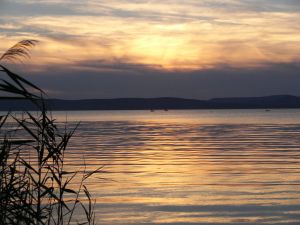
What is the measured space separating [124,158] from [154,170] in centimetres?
584

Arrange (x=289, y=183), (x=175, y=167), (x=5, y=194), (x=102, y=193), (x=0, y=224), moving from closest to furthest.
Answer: (x=0, y=224), (x=5, y=194), (x=102, y=193), (x=289, y=183), (x=175, y=167)

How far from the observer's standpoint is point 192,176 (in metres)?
23.8

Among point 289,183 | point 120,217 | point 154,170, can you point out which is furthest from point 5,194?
point 154,170

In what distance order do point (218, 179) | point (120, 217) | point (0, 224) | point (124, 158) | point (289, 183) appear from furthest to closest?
point (124, 158)
point (218, 179)
point (289, 183)
point (120, 217)
point (0, 224)

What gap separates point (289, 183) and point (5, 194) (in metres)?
14.6

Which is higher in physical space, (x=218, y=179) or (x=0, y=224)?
(x=0, y=224)

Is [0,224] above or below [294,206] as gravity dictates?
above

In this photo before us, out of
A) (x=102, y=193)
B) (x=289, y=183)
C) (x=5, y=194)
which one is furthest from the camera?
(x=289, y=183)

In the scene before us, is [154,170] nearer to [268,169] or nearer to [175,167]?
[175,167]

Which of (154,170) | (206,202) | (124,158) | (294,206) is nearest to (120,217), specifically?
(206,202)

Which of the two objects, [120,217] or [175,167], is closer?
[120,217]

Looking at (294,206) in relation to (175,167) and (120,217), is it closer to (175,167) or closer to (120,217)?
(120,217)

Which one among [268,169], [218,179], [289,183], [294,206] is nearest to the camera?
[294,206]

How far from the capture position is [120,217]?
15.5 meters
